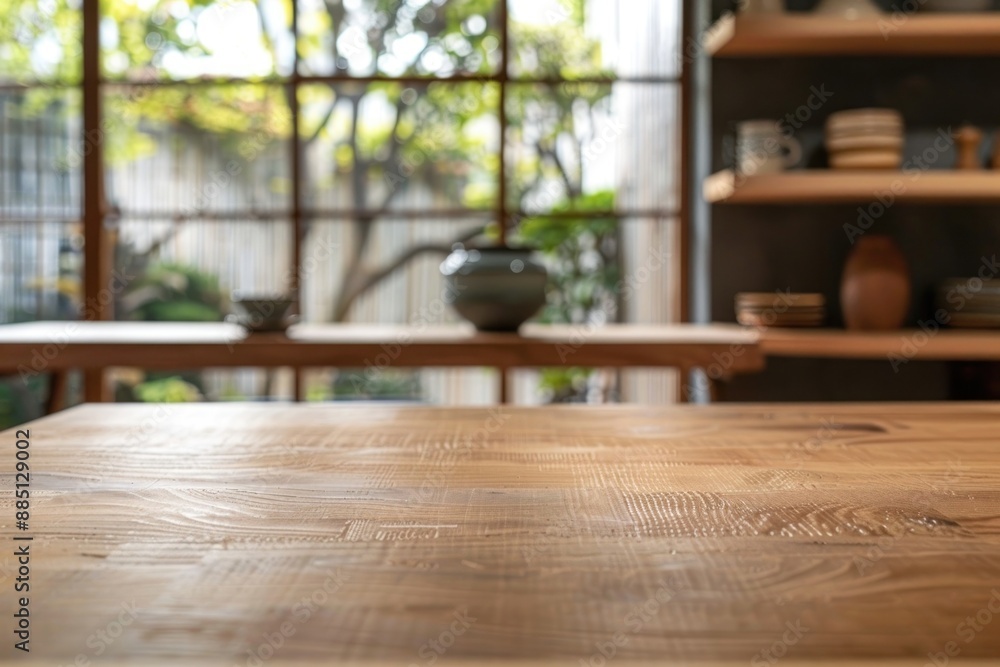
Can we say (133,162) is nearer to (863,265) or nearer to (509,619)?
(863,265)

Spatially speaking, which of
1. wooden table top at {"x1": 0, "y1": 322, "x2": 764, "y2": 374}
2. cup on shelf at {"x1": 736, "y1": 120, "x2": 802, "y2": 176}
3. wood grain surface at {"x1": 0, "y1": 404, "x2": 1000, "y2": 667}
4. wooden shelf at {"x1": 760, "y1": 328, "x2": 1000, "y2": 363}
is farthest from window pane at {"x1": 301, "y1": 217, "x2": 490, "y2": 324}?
wood grain surface at {"x1": 0, "y1": 404, "x2": 1000, "y2": 667}

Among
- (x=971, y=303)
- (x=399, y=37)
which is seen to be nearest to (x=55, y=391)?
(x=399, y=37)

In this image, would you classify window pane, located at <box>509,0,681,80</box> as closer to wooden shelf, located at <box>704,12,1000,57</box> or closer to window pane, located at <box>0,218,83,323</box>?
wooden shelf, located at <box>704,12,1000,57</box>

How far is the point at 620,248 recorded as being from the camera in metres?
3.42

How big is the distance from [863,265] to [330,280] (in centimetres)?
172

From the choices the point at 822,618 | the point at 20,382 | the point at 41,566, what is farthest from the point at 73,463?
the point at 20,382

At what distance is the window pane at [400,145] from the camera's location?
3.35 meters

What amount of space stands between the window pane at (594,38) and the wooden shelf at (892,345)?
1.10m

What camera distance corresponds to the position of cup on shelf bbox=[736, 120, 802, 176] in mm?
2877

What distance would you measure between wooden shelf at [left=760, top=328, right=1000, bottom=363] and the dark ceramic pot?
2.16 feet

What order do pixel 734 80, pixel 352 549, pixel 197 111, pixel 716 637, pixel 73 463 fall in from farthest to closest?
pixel 197 111, pixel 734 80, pixel 73 463, pixel 352 549, pixel 716 637

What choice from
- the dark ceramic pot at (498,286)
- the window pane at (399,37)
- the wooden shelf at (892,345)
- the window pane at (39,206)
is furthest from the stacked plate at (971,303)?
the window pane at (39,206)

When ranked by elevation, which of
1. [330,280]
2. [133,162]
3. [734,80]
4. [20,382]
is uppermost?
[734,80]

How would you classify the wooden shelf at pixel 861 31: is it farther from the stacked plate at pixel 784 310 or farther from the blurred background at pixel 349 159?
the stacked plate at pixel 784 310
